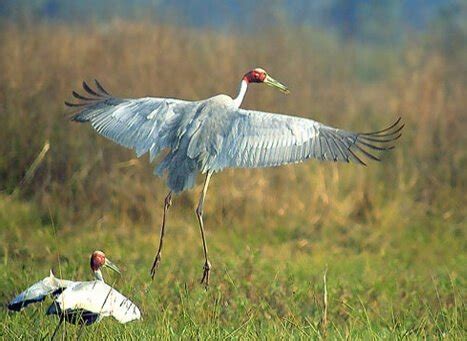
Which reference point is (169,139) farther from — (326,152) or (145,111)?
(326,152)

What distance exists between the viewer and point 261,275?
22.9 ft

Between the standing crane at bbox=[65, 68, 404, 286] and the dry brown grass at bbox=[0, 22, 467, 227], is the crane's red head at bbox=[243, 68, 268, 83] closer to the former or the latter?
the standing crane at bbox=[65, 68, 404, 286]

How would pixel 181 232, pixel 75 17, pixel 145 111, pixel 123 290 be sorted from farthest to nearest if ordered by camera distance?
pixel 75 17 → pixel 181 232 → pixel 145 111 → pixel 123 290

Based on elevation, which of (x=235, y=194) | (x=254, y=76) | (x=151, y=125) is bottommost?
(x=235, y=194)

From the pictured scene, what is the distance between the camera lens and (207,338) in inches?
194

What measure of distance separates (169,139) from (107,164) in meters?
2.91

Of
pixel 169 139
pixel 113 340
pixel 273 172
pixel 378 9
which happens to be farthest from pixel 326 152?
pixel 378 9

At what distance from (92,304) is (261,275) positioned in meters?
2.28

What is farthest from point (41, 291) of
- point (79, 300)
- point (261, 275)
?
point (261, 275)

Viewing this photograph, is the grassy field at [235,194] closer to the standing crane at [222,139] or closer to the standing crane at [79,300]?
the standing crane at [222,139]

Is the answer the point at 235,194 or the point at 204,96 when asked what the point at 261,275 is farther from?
the point at 204,96

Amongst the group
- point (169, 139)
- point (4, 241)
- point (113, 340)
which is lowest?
point (4, 241)

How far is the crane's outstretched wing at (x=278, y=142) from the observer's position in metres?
6.33

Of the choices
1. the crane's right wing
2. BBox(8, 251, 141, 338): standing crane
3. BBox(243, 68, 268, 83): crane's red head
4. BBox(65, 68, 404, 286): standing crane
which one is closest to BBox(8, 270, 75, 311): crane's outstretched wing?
BBox(8, 251, 141, 338): standing crane
